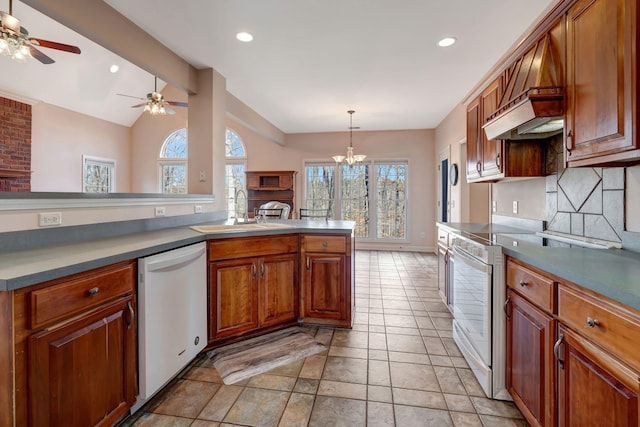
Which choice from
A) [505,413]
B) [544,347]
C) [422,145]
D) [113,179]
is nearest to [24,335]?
[544,347]

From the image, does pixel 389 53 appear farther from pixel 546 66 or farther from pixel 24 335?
pixel 24 335

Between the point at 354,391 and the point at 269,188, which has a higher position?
the point at 269,188

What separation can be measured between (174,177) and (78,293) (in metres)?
6.71

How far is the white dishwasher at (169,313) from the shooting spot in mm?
1587

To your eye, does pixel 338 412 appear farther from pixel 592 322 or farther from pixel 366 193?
pixel 366 193

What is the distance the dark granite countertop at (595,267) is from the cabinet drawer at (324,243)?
1.26 meters

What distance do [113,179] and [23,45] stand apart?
4.69 m

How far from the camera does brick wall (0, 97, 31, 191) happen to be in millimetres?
4863

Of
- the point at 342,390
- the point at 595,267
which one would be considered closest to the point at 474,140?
the point at 595,267

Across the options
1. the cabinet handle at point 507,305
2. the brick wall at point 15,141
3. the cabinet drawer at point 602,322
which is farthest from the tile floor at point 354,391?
the brick wall at point 15,141

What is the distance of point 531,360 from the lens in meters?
1.43

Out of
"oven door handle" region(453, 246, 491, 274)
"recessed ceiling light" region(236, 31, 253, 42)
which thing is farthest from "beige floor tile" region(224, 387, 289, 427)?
"recessed ceiling light" region(236, 31, 253, 42)

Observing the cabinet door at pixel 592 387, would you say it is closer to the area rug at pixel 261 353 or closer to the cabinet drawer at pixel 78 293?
the area rug at pixel 261 353

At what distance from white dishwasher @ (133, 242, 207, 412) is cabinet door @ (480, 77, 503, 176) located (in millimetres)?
2534
